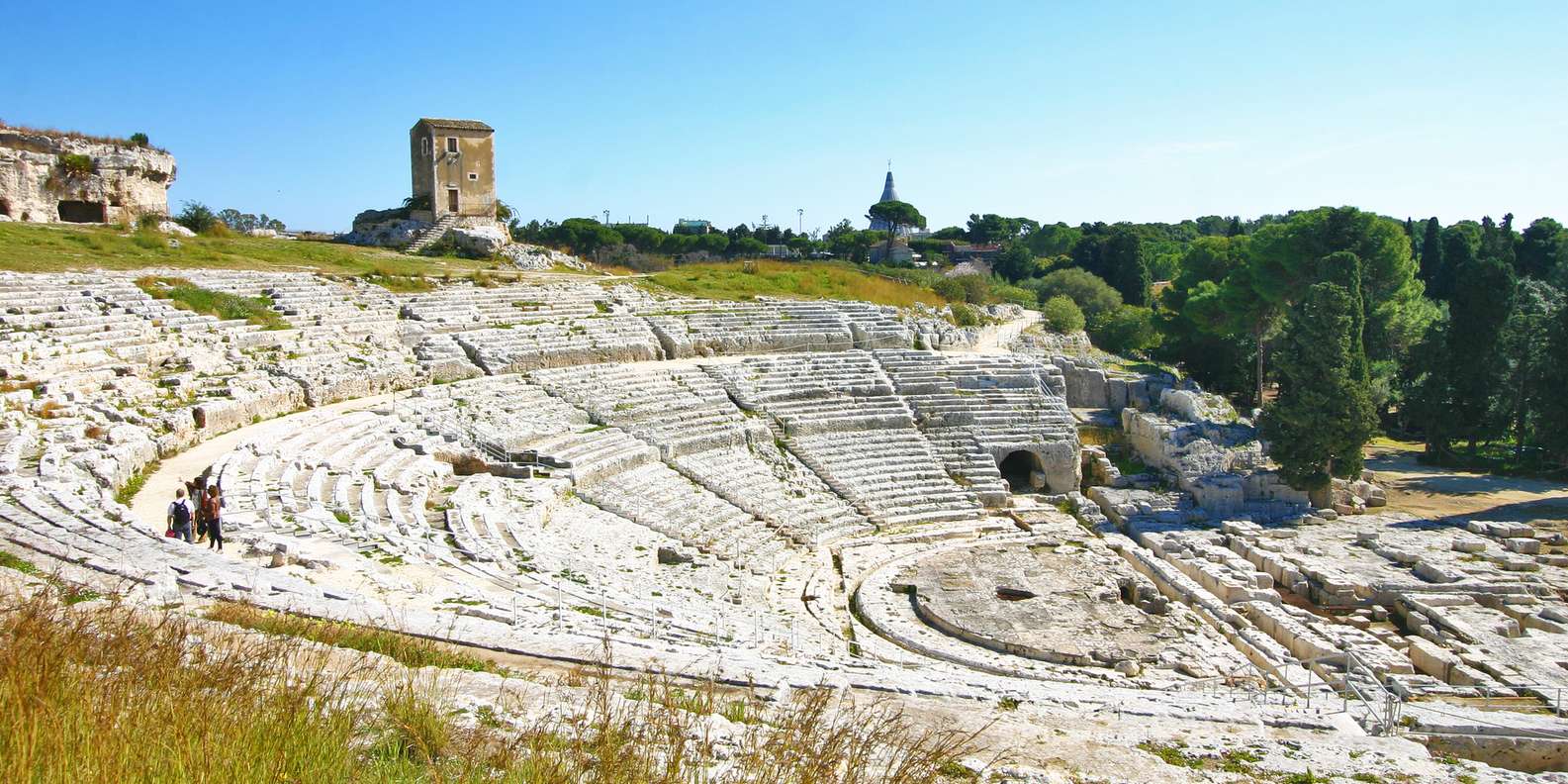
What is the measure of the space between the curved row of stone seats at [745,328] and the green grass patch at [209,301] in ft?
29.5

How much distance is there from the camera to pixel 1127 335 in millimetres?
32844

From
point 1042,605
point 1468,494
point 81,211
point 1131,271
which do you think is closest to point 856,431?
point 1042,605

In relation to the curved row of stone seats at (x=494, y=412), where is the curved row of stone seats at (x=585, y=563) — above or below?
below

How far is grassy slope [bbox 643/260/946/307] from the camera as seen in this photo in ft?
98.1

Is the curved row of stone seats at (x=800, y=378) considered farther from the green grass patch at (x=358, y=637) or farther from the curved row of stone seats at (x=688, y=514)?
the green grass patch at (x=358, y=637)

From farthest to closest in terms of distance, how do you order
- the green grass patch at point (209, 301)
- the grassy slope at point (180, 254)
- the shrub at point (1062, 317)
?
the shrub at point (1062, 317) < the grassy slope at point (180, 254) < the green grass patch at point (209, 301)

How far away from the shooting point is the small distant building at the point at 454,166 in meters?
31.3

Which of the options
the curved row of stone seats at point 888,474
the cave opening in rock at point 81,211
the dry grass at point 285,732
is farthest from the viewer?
the cave opening in rock at point 81,211

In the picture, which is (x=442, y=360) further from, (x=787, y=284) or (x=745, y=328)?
(x=787, y=284)

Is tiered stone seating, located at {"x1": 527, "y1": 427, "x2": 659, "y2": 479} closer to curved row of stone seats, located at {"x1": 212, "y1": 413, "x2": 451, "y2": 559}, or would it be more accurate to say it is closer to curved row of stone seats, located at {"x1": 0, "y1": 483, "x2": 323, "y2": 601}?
curved row of stone seats, located at {"x1": 212, "y1": 413, "x2": 451, "y2": 559}

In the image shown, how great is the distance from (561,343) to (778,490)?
23.1ft

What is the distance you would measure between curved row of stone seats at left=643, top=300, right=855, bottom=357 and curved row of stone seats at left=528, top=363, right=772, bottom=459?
9.46 ft

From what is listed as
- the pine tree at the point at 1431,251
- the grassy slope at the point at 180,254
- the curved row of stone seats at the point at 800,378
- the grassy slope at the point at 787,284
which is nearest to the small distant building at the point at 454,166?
the grassy slope at the point at 180,254

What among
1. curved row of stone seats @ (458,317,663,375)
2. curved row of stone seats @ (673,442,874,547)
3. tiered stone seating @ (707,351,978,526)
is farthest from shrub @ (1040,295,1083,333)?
curved row of stone seats @ (673,442,874,547)
